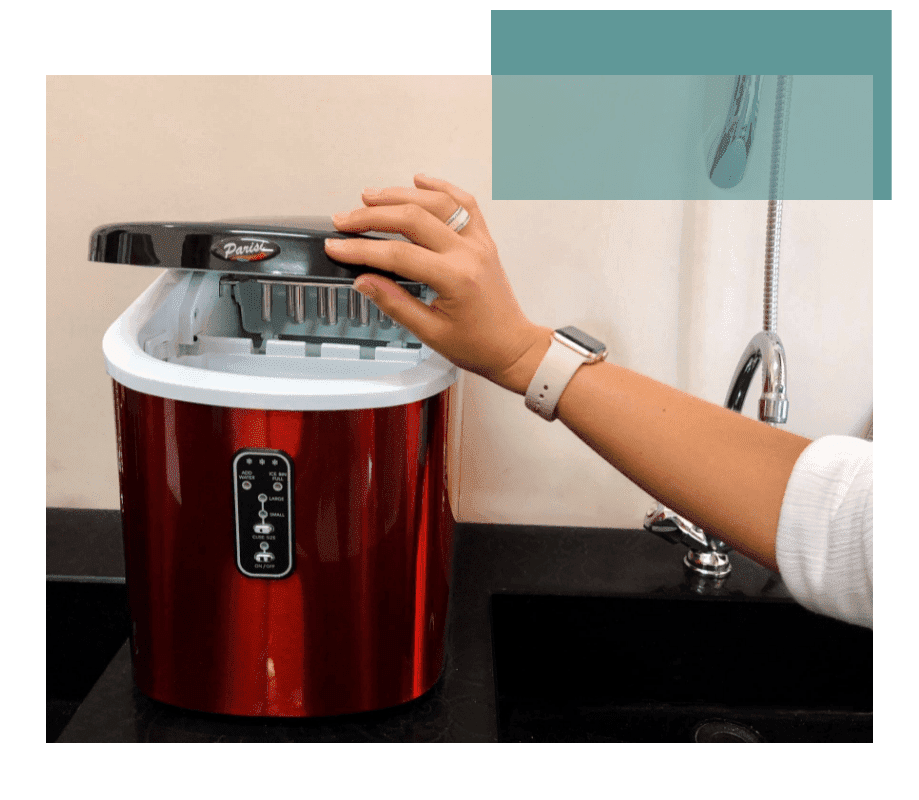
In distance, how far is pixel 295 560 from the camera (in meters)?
0.63

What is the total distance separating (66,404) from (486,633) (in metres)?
0.60

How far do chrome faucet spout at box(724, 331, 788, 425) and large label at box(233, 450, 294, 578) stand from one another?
0.46 metres

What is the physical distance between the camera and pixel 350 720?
2.30 ft

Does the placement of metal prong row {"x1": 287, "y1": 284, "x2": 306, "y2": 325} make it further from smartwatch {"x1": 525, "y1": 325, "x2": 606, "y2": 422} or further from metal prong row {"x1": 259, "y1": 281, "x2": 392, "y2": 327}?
smartwatch {"x1": 525, "y1": 325, "x2": 606, "y2": 422}

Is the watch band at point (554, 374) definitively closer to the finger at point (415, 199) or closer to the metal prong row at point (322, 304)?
the finger at point (415, 199)

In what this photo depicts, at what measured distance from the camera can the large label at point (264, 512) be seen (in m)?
0.61

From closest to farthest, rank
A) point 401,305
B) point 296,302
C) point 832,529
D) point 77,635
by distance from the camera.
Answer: point 832,529 < point 401,305 < point 296,302 < point 77,635

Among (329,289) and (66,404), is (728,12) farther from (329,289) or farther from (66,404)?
(66,404)

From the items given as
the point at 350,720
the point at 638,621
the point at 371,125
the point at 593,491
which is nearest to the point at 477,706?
the point at 350,720

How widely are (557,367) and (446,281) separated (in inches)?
4.1

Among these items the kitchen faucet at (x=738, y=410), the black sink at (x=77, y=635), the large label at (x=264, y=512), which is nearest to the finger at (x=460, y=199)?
Result: the large label at (x=264, y=512)
